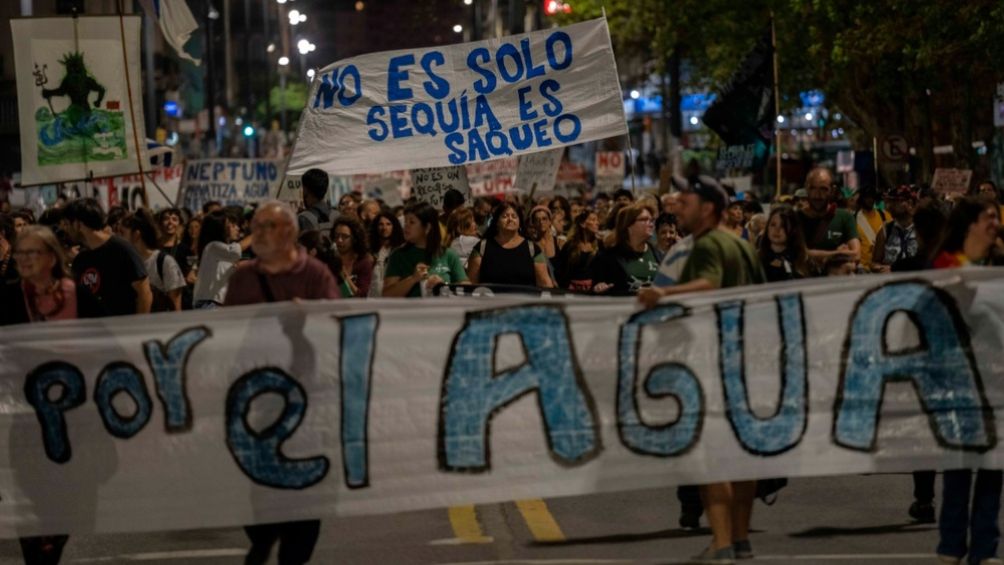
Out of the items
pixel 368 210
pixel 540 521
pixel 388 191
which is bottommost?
pixel 540 521

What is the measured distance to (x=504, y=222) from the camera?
508 inches

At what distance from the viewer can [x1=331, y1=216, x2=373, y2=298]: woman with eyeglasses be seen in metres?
12.6

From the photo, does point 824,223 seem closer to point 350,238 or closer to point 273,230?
point 350,238

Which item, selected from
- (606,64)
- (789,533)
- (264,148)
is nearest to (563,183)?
(606,64)

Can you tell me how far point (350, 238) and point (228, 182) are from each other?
17.6 meters

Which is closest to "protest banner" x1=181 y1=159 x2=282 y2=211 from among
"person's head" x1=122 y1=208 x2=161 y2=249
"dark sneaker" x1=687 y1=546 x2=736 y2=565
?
"person's head" x1=122 y1=208 x2=161 y2=249

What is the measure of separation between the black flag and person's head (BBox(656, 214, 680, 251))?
857cm

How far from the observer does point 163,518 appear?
850 cm

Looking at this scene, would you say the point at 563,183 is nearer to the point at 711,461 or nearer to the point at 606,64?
the point at 606,64

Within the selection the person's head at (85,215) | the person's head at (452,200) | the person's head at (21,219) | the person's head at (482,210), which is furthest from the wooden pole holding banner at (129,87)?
the person's head at (85,215)

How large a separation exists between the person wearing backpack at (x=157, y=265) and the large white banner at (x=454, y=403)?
4.50 m

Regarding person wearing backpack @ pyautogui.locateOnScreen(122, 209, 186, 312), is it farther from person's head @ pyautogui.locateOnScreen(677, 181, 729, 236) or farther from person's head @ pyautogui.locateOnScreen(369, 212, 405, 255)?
person's head @ pyautogui.locateOnScreen(677, 181, 729, 236)

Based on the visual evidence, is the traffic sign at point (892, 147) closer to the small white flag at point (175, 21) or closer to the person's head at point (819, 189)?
the small white flag at point (175, 21)

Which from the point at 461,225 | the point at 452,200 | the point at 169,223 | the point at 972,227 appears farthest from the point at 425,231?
the point at 452,200
